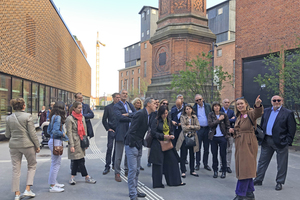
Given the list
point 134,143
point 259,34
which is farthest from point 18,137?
point 259,34

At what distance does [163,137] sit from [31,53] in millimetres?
13661

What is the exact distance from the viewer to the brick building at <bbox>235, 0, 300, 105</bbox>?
1496 centimetres

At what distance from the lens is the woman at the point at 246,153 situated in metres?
4.27

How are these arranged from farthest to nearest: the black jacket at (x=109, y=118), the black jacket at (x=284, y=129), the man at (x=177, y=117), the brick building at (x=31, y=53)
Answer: the brick building at (x=31, y=53) < the man at (x=177, y=117) < the black jacket at (x=109, y=118) < the black jacket at (x=284, y=129)

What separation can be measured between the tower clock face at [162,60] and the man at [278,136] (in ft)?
50.9

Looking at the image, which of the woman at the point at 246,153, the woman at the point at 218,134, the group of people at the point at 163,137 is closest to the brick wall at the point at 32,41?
the group of people at the point at 163,137

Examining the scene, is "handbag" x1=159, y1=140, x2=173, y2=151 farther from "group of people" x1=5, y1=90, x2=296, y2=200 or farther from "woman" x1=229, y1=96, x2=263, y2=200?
"woman" x1=229, y1=96, x2=263, y2=200

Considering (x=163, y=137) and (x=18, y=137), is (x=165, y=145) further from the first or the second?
(x=18, y=137)

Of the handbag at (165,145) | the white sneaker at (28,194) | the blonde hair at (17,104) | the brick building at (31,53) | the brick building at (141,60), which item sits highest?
the brick building at (141,60)

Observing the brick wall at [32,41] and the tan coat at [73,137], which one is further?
the brick wall at [32,41]

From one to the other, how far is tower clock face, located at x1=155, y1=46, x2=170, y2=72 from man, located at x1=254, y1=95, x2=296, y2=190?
15.5 meters

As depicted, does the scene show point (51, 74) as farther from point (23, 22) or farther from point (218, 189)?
point (218, 189)

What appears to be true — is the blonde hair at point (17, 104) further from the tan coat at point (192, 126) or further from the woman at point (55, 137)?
the tan coat at point (192, 126)

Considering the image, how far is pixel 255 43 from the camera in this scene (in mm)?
17016
